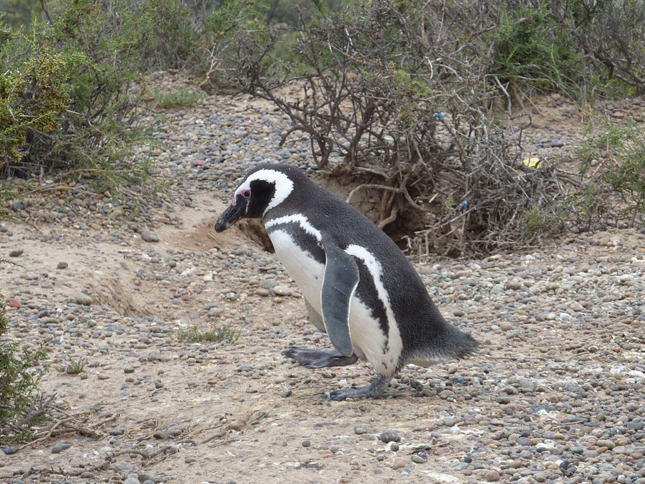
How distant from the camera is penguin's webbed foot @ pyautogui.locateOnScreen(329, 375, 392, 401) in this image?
A: 140 inches

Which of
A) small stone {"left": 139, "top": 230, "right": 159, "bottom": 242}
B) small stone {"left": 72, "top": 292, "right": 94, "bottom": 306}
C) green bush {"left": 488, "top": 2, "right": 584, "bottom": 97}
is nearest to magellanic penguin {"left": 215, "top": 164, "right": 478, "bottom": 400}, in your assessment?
small stone {"left": 72, "top": 292, "right": 94, "bottom": 306}

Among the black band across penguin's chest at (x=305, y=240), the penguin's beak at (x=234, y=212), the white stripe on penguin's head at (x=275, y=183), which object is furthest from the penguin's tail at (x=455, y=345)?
the penguin's beak at (x=234, y=212)

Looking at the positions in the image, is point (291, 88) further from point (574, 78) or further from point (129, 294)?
point (129, 294)

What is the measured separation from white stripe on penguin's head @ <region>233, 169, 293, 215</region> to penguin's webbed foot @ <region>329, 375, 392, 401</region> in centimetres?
87

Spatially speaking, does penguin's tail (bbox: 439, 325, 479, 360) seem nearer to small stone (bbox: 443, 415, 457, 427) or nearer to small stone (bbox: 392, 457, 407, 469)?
small stone (bbox: 443, 415, 457, 427)

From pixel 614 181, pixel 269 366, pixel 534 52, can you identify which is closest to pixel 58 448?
pixel 269 366

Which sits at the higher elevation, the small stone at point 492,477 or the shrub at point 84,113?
the shrub at point 84,113

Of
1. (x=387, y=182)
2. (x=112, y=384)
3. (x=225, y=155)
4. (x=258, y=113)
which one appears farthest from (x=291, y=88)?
(x=112, y=384)

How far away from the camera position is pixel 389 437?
10.0 feet

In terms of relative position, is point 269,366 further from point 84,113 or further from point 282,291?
point 84,113

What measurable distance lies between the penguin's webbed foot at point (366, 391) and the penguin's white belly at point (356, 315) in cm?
4

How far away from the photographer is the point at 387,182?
22.5 ft

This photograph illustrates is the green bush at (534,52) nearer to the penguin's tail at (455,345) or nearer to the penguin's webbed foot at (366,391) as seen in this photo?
the penguin's tail at (455,345)

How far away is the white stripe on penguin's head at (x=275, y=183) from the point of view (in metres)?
3.77
